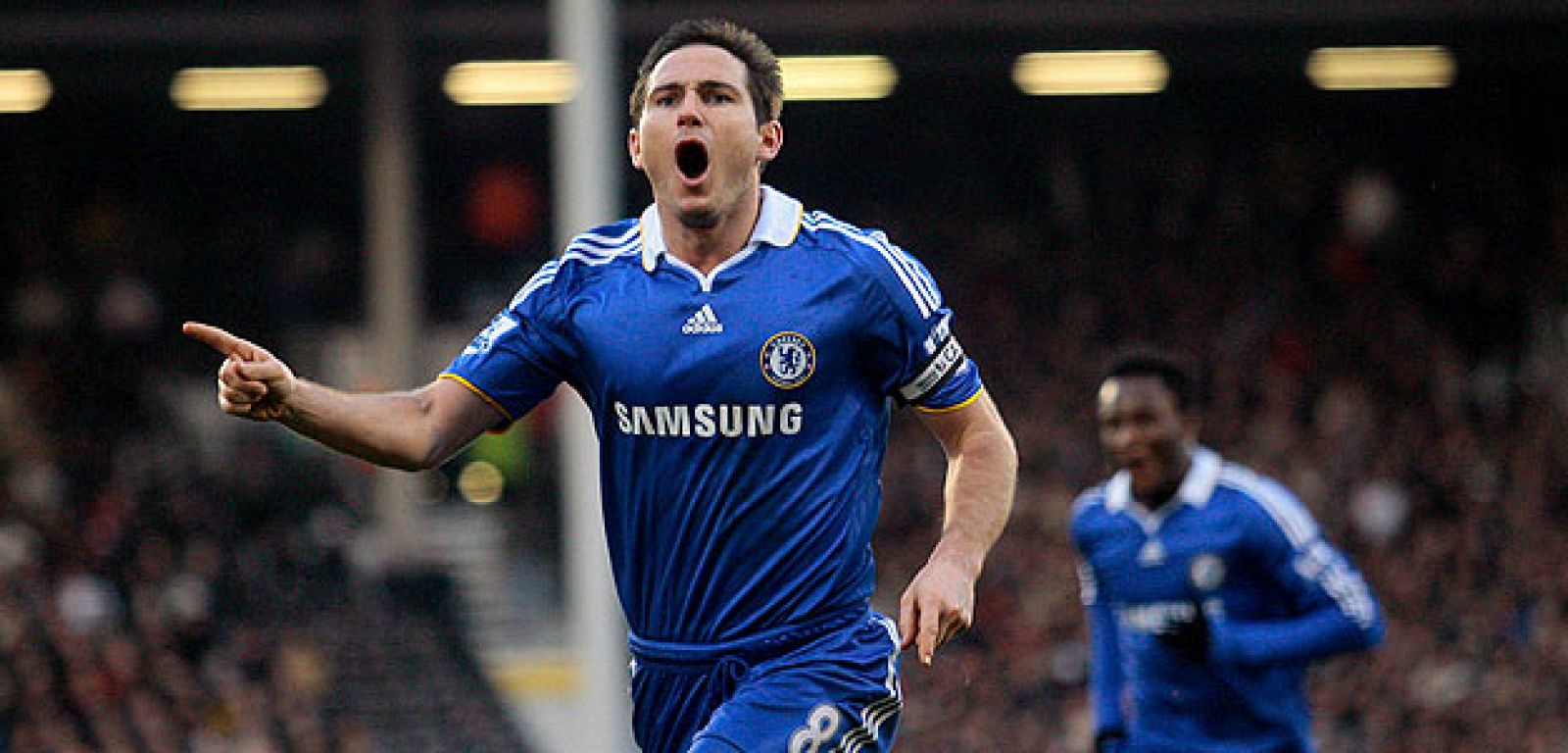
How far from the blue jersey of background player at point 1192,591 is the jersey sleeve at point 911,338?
85.0 inches

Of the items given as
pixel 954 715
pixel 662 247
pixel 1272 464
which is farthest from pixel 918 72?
pixel 662 247

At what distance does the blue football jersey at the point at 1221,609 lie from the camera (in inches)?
233

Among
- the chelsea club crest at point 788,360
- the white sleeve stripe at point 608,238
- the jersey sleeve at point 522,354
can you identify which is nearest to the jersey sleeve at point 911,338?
the chelsea club crest at point 788,360

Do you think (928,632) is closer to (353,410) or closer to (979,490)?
(979,490)

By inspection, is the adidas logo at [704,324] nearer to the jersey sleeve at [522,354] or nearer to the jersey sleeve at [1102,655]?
the jersey sleeve at [522,354]

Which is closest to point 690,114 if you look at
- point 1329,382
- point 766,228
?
point 766,228

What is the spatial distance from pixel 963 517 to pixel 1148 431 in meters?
2.45

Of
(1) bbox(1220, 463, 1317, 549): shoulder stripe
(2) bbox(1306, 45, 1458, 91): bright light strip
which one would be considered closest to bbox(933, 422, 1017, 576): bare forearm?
(1) bbox(1220, 463, 1317, 549): shoulder stripe

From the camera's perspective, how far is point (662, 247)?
395 cm

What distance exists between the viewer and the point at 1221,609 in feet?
19.9

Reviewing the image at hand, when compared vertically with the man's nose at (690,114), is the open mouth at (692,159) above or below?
below

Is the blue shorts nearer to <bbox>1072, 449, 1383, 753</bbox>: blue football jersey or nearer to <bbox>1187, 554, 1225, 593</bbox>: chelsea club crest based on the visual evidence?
<bbox>1072, 449, 1383, 753</bbox>: blue football jersey

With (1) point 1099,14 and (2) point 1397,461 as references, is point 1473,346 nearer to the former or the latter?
(2) point 1397,461

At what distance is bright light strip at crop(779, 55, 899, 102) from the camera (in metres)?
17.9
